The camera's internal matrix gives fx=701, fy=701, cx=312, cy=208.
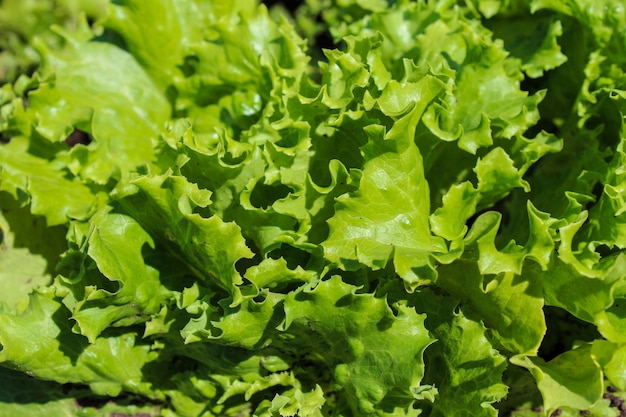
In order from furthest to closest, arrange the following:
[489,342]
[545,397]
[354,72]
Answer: [354,72], [489,342], [545,397]

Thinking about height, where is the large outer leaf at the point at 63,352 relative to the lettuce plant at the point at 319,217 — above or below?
below

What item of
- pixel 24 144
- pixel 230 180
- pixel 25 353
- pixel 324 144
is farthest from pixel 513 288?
pixel 24 144

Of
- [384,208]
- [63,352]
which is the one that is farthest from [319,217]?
[63,352]

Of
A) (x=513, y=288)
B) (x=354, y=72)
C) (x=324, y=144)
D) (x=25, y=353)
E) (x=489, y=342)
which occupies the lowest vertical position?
(x=25, y=353)

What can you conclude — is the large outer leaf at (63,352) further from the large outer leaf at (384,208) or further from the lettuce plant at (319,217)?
the large outer leaf at (384,208)

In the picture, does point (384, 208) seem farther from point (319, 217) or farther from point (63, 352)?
point (63, 352)

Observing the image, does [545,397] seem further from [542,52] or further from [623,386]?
[542,52]

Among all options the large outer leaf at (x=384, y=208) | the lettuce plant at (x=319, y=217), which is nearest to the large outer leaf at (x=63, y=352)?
the lettuce plant at (x=319, y=217)

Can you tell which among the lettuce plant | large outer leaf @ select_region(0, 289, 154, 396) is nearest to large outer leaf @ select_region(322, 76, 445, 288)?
the lettuce plant
